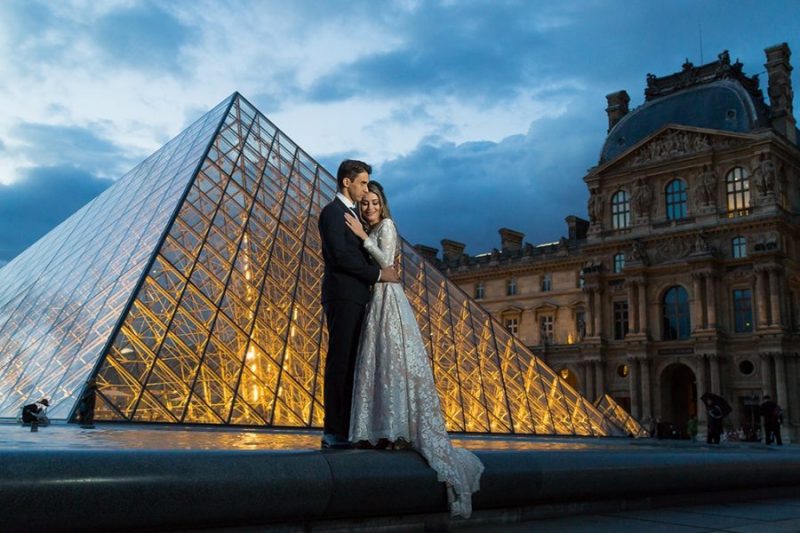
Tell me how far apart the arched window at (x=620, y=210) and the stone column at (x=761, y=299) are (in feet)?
25.7

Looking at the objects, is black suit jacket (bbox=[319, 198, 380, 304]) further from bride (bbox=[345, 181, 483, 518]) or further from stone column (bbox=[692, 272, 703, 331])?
stone column (bbox=[692, 272, 703, 331])

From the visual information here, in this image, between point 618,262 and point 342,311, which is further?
point 618,262

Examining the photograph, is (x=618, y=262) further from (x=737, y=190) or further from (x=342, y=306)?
(x=342, y=306)

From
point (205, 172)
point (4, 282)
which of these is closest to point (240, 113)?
point (205, 172)

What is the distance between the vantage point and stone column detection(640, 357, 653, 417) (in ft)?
132

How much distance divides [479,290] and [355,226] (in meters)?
48.1

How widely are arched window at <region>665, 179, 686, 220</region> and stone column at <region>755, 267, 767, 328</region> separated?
203 inches

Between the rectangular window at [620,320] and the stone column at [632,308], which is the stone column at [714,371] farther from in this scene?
the rectangular window at [620,320]

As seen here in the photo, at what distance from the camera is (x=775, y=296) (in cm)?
3706

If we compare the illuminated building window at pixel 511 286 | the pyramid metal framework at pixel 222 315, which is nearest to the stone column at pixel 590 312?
the illuminated building window at pixel 511 286

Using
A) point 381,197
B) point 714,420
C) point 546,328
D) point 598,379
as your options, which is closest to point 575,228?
point 546,328

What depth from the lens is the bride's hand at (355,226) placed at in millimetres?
4332

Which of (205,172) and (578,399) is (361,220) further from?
(578,399)

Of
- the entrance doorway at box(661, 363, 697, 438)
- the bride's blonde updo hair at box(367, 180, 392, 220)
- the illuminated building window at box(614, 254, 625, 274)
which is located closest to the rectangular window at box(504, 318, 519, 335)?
the illuminated building window at box(614, 254, 625, 274)
